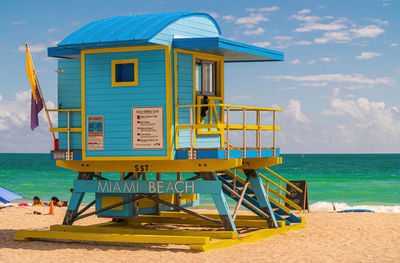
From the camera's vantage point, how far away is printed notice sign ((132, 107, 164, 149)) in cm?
1573

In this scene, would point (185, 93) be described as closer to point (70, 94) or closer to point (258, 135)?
point (258, 135)

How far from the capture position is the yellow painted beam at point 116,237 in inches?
610

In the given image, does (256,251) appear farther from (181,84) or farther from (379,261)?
(181,84)

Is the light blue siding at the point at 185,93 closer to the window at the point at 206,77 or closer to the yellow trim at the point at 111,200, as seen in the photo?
the window at the point at 206,77

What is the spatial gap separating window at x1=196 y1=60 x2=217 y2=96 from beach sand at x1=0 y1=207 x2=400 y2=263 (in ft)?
13.3

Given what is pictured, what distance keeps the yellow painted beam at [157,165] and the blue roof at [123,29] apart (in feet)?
9.61

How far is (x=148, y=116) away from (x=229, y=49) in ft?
8.38

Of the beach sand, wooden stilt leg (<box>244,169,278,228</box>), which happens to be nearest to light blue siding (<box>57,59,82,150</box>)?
the beach sand

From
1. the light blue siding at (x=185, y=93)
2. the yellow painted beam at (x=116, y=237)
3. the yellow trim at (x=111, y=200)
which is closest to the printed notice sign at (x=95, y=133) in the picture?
the yellow trim at (x=111, y=200)

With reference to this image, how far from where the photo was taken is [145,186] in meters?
16.4

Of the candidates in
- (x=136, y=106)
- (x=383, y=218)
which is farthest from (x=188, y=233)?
(x=383, y=218)

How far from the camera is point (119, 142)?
53.1 feet

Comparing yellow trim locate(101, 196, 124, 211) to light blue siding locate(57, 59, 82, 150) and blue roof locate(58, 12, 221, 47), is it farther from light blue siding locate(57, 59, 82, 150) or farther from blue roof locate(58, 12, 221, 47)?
blue roof locate(58, 12, 221, 47)

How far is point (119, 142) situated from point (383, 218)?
38.3ft
